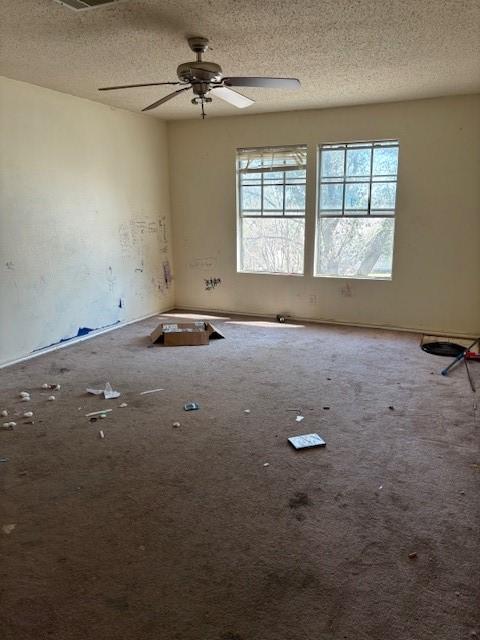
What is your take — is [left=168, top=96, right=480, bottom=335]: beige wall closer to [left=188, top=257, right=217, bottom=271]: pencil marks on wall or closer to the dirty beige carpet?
[left=188, top=257, right=217, bottom=271]: pencil marks on wall

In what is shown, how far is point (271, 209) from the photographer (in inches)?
237

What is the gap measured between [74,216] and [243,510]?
3.80 metres

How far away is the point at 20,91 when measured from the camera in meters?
4.29

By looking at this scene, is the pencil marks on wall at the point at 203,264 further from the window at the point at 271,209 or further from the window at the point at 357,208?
the window at the point at 357,208

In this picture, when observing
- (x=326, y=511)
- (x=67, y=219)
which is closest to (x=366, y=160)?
(x=67, y=219)

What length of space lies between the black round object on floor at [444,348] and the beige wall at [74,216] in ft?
11.4

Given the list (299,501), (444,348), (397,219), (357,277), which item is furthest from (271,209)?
(299,501)

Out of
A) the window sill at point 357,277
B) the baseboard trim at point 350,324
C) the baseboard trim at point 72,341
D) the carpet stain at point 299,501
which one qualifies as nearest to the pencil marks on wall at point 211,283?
the baseboard trim at point 350,324

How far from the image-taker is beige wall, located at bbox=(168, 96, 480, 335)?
5.04 metres

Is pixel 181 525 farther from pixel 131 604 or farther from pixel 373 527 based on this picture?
pixel 373 527

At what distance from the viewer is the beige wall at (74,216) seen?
438 cm

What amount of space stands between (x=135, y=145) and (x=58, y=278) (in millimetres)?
2014

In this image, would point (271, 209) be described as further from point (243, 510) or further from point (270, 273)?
point (243, 510)

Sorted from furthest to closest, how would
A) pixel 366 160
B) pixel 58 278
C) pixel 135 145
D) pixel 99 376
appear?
pixel 135 145 → pixel 366 160 → pixel 58 278 → pixel 99 376
